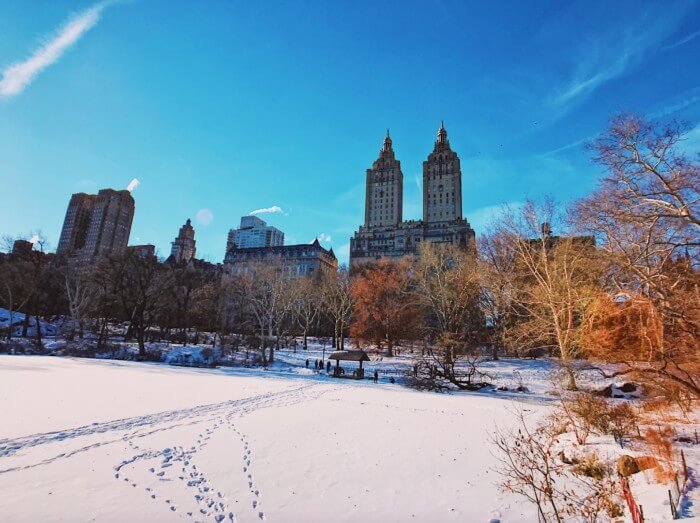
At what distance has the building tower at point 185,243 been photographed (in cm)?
15075

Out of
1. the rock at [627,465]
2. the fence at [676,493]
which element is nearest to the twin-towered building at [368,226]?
the rock at [627,465]

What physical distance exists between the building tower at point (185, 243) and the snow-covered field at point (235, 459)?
147m

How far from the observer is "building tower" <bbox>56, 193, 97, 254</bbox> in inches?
5428

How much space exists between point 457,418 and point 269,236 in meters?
153

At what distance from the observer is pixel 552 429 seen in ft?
36.5

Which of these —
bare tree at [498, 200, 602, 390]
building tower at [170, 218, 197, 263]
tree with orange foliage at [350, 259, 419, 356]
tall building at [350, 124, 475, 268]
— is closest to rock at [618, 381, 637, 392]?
bare tree at [498, 200, 602, 390]

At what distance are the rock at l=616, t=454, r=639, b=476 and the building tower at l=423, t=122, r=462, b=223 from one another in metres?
100

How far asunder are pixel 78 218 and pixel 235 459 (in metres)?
170

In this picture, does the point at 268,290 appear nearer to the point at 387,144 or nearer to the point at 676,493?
the point at 676,493

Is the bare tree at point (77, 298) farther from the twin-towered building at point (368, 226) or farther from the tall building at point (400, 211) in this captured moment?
the tall building at point (400, 211)

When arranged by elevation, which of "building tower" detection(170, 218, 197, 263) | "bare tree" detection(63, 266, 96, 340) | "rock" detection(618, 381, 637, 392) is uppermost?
"building tower" detection(170, 218, 197, 263)

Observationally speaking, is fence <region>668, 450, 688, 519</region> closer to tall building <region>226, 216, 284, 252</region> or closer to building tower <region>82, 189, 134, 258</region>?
tall building <region>226, 216, 284, 252</region>

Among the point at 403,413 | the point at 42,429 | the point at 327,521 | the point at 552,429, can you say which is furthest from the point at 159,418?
the point at 552,429

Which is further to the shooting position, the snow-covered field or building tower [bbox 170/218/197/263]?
building tower [bbox 170/218/197/263]
